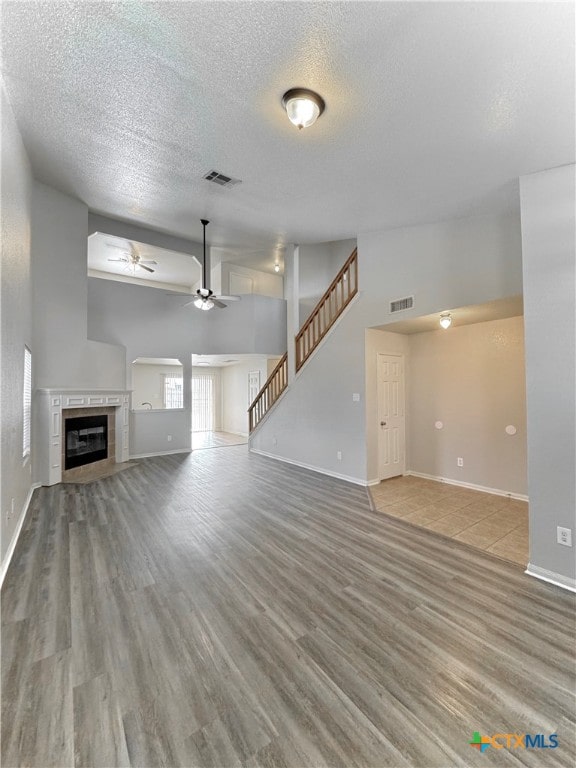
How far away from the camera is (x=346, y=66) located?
2.10 m

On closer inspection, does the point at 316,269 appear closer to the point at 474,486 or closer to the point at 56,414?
the point at 474,486

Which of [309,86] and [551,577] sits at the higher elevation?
[309,86]

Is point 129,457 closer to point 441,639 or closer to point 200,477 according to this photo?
point 200,477

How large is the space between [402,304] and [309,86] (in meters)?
2.86

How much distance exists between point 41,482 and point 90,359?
2.12 metres

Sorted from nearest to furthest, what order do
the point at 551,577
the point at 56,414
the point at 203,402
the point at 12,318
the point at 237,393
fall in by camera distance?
the point at 551,577, the point at 12,318, the point at 56,414, the point at 237,393, the point at 203,402

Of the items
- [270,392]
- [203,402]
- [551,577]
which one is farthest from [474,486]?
[203,402]

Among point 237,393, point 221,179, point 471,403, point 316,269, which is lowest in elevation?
point 471,403

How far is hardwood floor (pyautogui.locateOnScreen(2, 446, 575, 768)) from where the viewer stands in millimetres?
1361

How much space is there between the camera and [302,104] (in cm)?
231

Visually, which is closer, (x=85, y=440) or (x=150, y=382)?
(x=85, y=440)

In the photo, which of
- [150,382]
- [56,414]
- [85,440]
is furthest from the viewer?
[150,382]

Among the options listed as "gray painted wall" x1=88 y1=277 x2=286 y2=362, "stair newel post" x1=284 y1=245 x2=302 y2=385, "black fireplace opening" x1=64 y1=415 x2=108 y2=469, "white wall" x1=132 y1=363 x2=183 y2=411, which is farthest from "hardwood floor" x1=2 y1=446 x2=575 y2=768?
"white wall" x1=132 y1=363 x2=183 y2=411

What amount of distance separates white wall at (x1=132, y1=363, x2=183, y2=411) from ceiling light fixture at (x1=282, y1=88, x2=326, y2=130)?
8.01 metres
